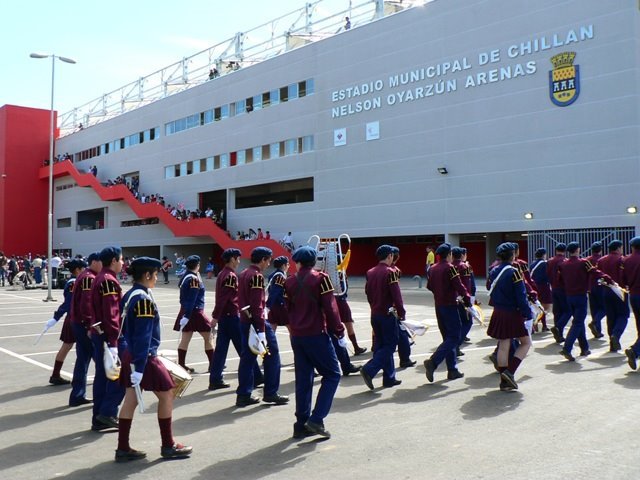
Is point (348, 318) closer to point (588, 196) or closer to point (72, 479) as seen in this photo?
point (72, 479)

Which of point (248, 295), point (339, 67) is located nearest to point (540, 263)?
point (248, 295)

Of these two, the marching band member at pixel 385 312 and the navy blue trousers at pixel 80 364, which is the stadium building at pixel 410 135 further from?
the navy blue trousers at pixel 80 364

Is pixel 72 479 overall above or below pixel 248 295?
below

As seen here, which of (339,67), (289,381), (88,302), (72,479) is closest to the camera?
(72,479)

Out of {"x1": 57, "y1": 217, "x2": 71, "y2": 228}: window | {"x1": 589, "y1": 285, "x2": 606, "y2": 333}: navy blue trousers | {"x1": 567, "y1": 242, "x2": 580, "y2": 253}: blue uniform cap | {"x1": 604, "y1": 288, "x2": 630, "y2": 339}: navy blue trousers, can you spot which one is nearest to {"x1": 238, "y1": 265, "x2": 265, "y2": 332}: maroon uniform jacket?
{"x1": 567, "y1": 242, "x2": 580, "y2": 253}: blue uniform cap

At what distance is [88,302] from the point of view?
6.86 m

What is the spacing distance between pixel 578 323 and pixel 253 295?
5.42 metres

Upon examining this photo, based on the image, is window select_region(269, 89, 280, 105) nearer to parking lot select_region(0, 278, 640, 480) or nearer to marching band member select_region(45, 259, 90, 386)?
parking lot select_region(0, 278, 640, 480)

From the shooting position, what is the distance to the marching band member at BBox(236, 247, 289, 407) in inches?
293

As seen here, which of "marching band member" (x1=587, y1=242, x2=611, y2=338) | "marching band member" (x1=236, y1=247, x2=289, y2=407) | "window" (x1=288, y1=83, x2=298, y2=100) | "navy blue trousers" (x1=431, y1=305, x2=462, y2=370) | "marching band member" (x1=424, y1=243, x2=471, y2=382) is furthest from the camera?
"window" (x1=288, y1=83, x2=298, y2=100)

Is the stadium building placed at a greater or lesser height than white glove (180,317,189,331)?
greater

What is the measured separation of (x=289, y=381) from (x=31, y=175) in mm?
59022

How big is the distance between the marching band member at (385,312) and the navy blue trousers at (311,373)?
1.97 meters

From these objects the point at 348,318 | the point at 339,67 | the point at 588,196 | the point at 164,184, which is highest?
the point at 339,67
